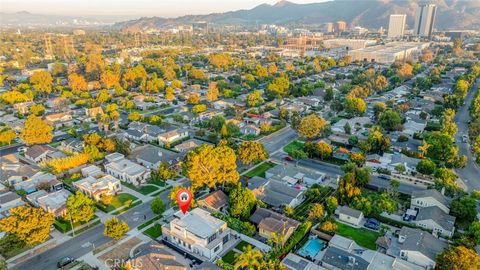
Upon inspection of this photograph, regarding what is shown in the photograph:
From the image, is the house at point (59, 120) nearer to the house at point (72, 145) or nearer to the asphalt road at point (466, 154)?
the house at point (72, 145)

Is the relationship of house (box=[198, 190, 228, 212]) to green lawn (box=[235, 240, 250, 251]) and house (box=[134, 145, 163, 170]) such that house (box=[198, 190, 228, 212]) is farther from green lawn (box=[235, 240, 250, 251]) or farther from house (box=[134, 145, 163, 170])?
house (box=[134, 145, 163, 170])

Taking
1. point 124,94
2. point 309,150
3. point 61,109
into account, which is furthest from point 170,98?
Answer: point 309,150

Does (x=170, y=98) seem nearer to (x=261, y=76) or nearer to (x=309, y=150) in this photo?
(x=261, y=76)

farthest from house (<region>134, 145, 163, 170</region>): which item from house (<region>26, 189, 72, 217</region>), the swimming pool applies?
the swimming pool

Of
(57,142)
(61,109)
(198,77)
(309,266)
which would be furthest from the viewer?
(198,77)

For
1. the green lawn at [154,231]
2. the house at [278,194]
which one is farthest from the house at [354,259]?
the green lawn at [154,231]

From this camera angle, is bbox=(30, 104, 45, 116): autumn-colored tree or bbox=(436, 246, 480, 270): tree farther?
bbox=(30, 104, 45, 116): autumn-colored tree
